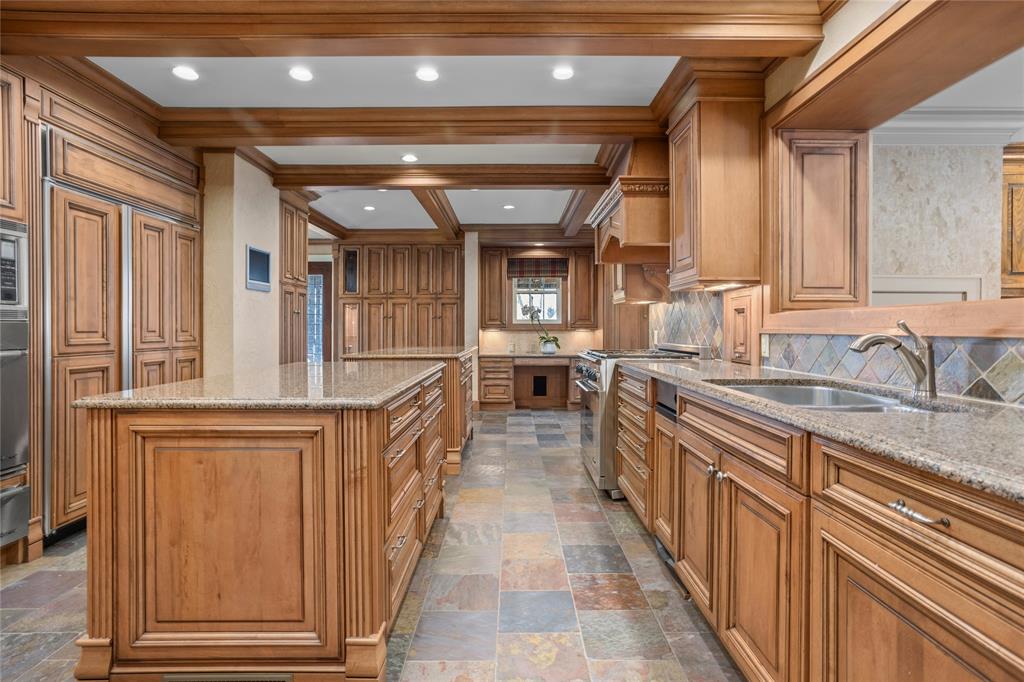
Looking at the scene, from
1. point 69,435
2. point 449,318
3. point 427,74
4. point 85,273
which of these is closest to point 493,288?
point 449,318

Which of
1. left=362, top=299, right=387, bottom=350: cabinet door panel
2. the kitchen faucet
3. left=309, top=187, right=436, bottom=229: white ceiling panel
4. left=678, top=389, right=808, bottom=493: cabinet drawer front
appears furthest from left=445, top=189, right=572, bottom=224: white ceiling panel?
the kitchen faucet

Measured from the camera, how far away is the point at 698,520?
2.02 metres

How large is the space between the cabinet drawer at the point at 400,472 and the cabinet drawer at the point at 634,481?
1.29 metres

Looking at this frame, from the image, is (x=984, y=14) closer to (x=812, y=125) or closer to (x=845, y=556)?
(x=812, y=125)

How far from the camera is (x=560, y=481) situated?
156 inches

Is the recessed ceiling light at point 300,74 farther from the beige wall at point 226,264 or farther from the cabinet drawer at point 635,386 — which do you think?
the cabinet drawer at point 635,386

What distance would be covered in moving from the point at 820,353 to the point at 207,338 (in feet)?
13.9

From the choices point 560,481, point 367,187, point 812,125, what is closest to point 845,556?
point 812,125

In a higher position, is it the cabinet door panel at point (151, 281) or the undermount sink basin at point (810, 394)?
the cabinet door panel at point (151, 281)

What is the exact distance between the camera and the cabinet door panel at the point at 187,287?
3.83m

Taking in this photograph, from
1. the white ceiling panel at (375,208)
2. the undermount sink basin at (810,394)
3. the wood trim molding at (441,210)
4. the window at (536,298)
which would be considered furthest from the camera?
the window at (536,298)

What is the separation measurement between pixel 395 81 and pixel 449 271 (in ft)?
15.6

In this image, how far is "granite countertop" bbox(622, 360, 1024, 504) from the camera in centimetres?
79

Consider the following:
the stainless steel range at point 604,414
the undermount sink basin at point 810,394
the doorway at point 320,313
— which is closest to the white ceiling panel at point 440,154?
the stainless steel range at point 604,414
